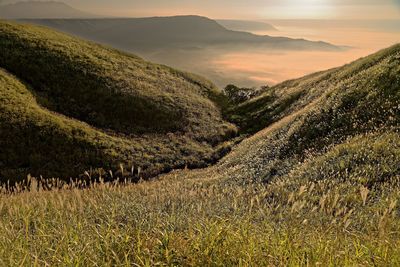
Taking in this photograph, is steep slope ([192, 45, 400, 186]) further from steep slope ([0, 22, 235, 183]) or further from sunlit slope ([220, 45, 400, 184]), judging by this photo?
steep slope ([0, 22, 235, 183])

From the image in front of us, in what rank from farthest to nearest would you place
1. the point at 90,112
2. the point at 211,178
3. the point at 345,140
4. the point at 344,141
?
1. the point at 90,112
2. the point at 211,178
3. the point at 345,140
4. the point at 344,141

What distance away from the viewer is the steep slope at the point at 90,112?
130ft

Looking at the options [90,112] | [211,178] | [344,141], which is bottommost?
[211,178]

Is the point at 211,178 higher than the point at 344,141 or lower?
lower

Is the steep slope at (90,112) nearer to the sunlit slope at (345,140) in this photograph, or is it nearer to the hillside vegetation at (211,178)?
the hillside vegetation at (211,178)

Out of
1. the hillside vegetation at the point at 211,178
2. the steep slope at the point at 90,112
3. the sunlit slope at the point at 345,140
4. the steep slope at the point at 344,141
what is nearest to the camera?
the hillside vegetation at the point at 211,178

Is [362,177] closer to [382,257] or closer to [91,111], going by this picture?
[382,257]

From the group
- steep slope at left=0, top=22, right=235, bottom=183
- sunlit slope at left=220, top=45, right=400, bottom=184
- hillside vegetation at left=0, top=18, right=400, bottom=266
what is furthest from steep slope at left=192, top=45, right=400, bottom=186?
steep slope at left=0, top=22, right=235, bottom=183

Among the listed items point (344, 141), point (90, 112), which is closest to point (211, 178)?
point (344, 141)

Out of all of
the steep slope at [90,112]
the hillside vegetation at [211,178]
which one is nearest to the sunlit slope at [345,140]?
the hillside vegetation at [211,178]

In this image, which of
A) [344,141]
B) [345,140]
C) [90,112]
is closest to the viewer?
[344,141]

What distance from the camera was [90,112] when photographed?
50.6m

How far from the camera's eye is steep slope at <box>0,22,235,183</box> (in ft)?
130

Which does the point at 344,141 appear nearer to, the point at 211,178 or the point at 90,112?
the point at 211,178
